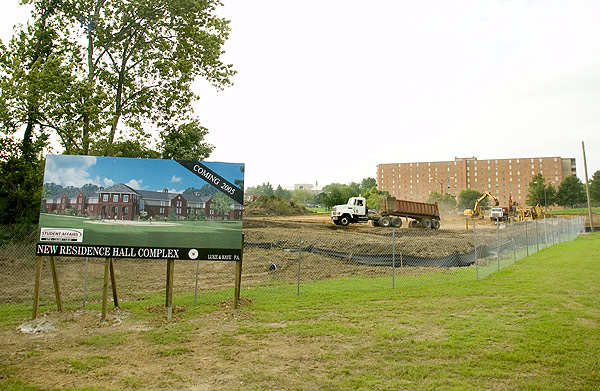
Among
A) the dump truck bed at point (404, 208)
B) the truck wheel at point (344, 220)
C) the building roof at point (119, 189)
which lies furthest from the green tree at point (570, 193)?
the building roof at point (119, 189)

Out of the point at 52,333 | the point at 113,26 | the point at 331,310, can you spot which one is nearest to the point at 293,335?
the point at 331,310

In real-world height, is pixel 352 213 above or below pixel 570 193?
below

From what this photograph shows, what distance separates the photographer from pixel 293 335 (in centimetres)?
767

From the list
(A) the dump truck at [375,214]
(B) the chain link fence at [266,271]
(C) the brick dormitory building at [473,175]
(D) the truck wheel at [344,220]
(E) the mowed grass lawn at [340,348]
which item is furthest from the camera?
(C) the brick dormitory building at [473,175]

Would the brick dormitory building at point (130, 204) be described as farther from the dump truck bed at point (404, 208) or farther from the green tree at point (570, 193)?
the green tree at point (570, 193)

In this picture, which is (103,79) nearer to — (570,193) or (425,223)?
(425,223)

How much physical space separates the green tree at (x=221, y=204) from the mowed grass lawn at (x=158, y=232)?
0.80 feet

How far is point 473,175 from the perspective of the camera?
136 meters

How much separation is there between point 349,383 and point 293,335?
2.47m

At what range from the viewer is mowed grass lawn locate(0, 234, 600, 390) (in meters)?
5.46

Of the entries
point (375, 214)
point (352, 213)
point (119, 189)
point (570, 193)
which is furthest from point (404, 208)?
point (570, 193)

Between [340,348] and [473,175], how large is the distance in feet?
471

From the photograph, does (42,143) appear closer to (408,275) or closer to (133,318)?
(133,318)

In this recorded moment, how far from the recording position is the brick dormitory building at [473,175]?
126m
